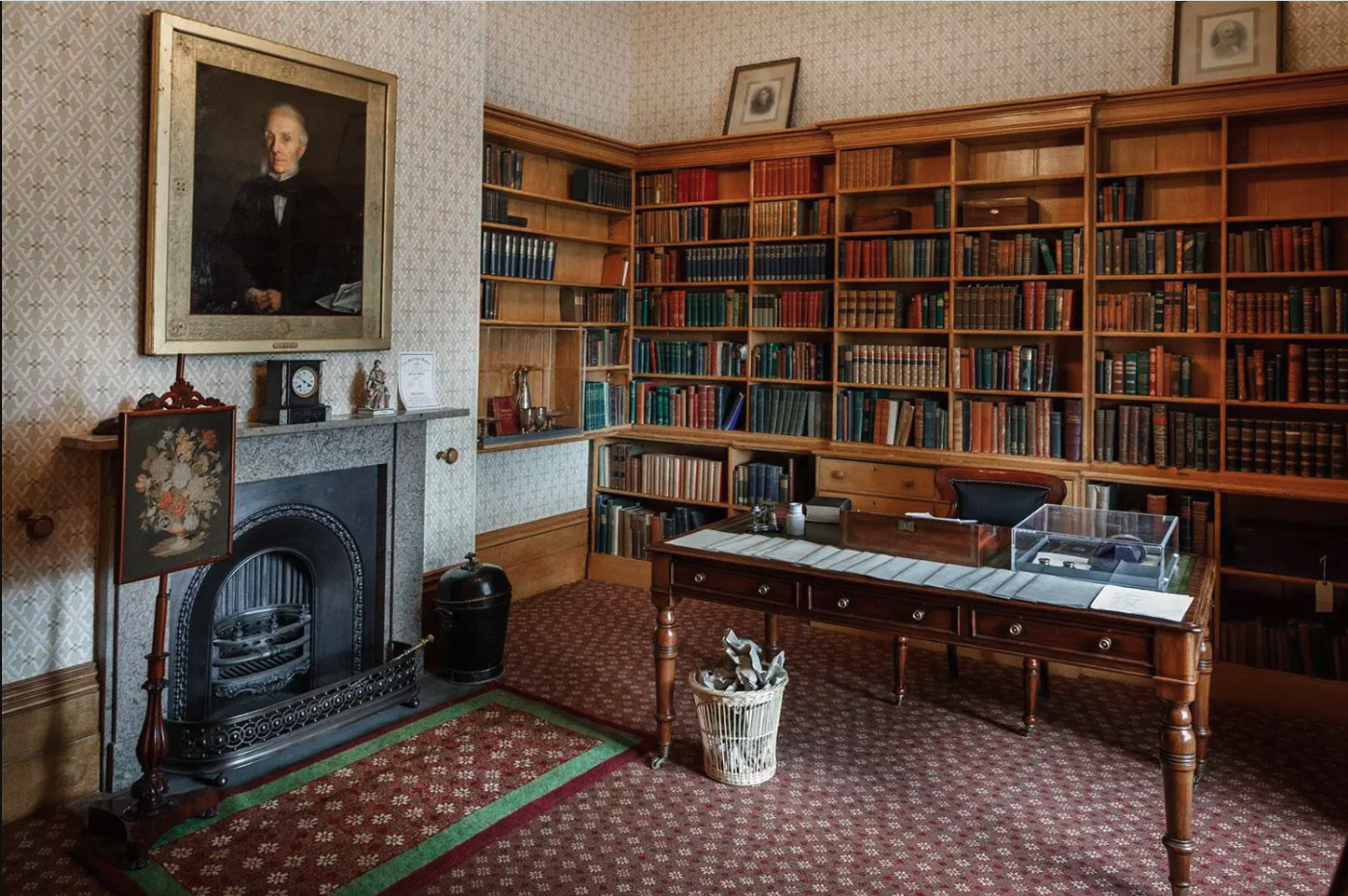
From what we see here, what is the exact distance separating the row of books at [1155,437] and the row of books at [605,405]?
9.13 feet

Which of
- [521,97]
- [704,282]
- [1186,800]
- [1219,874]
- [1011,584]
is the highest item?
[521,97]

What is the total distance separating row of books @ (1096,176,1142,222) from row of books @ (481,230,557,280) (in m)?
2.86

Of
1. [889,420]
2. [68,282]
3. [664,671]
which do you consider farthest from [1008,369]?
[68,282]

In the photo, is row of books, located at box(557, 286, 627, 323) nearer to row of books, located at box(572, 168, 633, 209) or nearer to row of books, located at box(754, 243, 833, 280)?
row of books, located at box(572, 168, 633, 209)

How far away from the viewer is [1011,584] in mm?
2992

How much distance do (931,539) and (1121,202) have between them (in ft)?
7.62

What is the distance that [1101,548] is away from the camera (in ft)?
10.5

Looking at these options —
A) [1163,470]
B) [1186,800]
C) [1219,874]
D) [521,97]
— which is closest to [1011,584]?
[1186,800]

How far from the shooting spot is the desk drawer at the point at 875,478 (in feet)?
16.6

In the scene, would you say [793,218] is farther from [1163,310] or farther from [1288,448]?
[1288,448]

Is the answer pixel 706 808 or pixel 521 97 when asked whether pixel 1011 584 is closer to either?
pixel 706 808

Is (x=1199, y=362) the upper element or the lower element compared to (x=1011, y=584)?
upper

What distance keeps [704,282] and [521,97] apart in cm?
150

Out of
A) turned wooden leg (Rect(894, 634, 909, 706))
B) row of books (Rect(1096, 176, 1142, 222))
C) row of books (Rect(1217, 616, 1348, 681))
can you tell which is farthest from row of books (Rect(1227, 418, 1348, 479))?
turned wooden leg (Rect(894, 634, 909, 706))
